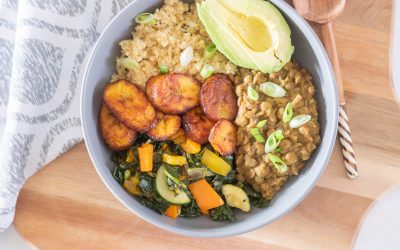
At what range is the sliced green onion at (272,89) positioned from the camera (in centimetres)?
179

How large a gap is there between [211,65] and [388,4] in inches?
26.0

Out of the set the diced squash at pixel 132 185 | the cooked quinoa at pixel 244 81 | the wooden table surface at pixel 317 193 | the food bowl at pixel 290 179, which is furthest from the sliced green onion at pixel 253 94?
the diced squash at pixel 132 185

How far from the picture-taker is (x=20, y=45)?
192 centimetres

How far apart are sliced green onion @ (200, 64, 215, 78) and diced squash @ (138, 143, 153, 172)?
0.29 m

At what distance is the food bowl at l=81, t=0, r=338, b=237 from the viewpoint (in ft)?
5.86

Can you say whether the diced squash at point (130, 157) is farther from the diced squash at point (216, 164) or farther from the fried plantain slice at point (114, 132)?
the diced squash at point (216, 164)

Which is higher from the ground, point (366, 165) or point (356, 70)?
point (356, 70)

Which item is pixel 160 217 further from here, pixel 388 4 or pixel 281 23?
pixel 388 4

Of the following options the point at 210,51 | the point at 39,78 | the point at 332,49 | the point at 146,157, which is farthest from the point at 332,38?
the point at 39,78

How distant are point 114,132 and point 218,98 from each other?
36cm

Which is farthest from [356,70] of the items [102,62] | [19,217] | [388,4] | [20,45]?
[19,217]

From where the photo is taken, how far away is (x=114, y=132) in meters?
1.88

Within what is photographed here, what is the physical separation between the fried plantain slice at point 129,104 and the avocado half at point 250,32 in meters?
0.30

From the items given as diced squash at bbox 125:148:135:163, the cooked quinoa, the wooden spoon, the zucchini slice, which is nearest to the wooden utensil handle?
the wooden spoon
